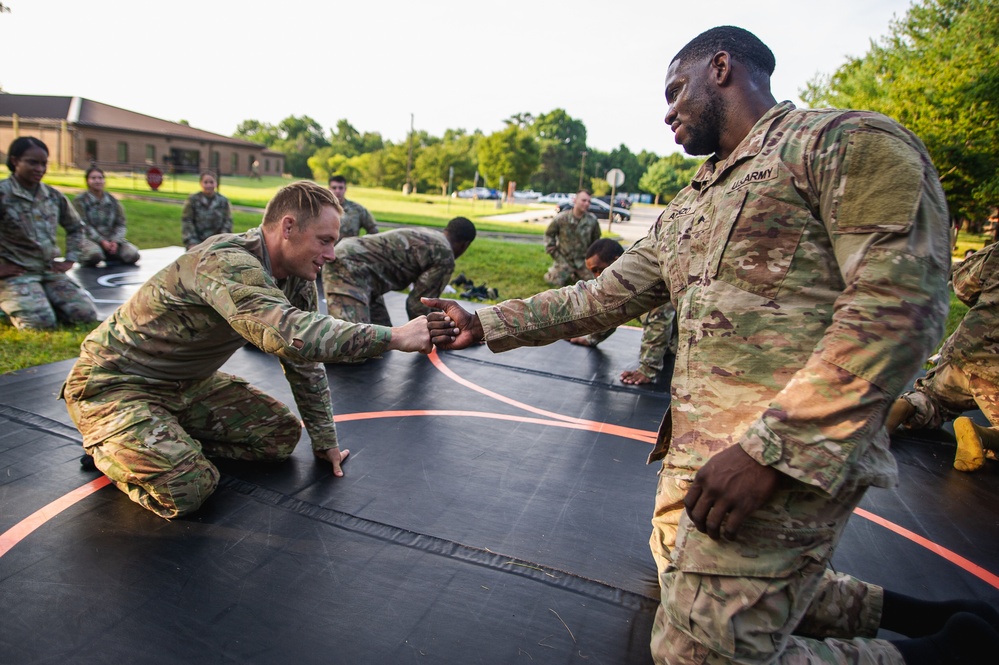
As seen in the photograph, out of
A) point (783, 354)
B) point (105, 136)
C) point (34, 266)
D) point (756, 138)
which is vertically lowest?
point (34, 266)

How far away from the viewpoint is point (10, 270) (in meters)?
6.30

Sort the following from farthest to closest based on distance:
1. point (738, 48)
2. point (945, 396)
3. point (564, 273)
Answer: point (564, 273)
point (945, 396)
point (738, 48)

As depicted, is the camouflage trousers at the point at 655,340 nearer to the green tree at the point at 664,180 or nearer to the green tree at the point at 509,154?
the green tree at the point at 509,154

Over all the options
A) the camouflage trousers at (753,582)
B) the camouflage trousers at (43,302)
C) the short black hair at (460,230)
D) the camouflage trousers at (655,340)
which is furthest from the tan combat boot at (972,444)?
the camouflage trousers at (43,302)

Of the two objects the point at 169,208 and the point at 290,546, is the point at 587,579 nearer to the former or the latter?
the point at 290,546

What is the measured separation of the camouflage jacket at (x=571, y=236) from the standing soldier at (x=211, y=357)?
728 cm

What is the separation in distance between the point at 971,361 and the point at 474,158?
5481 cm

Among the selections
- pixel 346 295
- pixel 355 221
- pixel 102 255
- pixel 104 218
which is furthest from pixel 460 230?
pixel 104 218

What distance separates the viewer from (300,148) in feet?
239

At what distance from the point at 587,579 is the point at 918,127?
16942 millimetres

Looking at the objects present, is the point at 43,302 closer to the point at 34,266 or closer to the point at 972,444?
the point at 34,266

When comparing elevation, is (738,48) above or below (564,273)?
above

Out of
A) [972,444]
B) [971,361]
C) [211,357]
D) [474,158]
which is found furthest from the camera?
[474,158]

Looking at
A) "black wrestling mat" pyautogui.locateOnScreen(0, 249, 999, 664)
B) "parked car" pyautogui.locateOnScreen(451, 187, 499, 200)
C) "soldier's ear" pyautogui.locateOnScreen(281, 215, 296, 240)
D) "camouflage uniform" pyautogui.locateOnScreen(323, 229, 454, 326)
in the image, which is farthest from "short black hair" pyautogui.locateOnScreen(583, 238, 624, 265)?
"parked car" pyautogui.locateOnScreen(451, 187, 499, 200)
